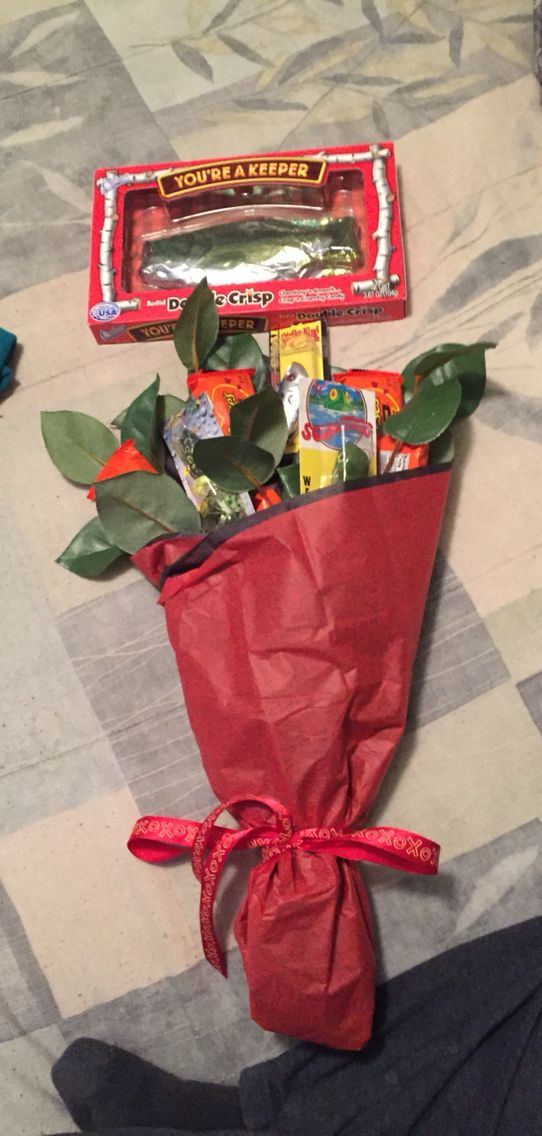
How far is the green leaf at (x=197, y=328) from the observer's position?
79 centimetres

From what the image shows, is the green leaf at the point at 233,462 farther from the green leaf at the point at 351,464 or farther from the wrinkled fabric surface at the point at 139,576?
the wrinkled fabric surface at the point at 139,576

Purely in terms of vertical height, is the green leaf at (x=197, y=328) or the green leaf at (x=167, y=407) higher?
the green leaf at (x=197, y=328)

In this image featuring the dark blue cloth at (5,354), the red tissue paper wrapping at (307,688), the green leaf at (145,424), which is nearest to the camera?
the red tissue paper wrapping at (307,688)

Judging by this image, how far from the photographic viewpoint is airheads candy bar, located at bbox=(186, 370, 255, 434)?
762mm

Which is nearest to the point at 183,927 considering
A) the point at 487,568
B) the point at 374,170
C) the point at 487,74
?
the point at 487,568

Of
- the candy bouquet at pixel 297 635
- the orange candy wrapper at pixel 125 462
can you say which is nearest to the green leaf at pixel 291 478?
the candy bouquet at pixel 297 635

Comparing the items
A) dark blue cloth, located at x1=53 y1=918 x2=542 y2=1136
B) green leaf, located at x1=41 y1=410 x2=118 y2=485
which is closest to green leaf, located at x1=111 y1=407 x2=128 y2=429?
green leaf, located at x1=41 y1=410 x2=118 y2=485

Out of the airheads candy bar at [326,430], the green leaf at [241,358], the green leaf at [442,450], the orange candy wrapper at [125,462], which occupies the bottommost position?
the green leaf at [442,450]

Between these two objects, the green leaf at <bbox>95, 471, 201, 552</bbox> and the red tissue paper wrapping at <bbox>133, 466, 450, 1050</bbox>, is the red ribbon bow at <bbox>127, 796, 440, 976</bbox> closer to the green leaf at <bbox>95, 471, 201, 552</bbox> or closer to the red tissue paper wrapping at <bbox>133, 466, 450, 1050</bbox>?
the red tissue paper wrapping at <bbox>133, 466, 450, 1050</bbox>

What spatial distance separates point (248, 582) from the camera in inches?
27.1

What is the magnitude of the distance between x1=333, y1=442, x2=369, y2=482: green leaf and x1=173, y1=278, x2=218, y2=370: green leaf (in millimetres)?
178

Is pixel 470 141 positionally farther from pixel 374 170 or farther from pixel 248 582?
pixel 248 582

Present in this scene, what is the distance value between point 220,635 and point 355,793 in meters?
0.16

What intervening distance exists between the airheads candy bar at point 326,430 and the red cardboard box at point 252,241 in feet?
0.49
